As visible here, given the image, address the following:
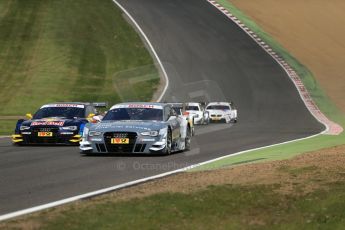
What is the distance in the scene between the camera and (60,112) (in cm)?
2259

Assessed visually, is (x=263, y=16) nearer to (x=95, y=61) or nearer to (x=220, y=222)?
(x=95, y=61)

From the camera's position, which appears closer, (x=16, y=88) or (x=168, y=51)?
(x=16, y=88)

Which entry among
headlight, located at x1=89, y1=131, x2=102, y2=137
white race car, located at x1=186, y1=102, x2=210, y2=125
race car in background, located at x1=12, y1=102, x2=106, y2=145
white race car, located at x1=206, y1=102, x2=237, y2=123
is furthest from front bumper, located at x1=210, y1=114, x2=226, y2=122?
headlight, located at x1=89, y1=131, x2=102, y2=137

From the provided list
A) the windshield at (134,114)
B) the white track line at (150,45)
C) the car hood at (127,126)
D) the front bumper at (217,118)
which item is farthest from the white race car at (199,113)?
the car hood at (127,126)

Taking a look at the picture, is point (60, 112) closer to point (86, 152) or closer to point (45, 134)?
point (45, 134)

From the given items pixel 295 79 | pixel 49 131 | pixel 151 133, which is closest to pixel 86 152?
pixel 151 133

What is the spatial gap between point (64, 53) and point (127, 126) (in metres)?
31.7

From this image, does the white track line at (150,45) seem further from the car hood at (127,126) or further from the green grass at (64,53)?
the car hood at (127,126)

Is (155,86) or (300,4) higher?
(300,4)

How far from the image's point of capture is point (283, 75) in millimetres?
50156

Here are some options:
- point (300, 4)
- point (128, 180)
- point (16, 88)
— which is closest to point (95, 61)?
point (16, 88)

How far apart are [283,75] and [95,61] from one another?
11.7 metres

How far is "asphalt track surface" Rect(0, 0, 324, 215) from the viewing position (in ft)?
41.4

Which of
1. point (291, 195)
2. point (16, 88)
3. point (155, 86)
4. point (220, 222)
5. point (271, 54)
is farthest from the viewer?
point (271, 54)
